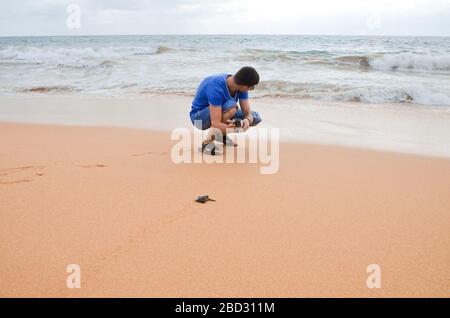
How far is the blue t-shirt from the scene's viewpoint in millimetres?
3865

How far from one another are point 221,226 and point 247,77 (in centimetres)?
175

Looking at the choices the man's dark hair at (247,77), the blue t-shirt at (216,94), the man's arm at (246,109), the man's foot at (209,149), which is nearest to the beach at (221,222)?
the man's foot at (209,149)

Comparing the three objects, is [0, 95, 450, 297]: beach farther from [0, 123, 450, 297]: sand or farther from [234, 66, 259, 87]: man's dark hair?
[234, 66, 259, 87]: man's dark hair

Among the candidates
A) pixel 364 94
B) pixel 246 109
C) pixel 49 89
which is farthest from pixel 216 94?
pixel 49 89

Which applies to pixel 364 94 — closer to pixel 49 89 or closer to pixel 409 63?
pixel 49 89

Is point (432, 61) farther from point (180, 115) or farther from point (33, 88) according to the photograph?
point (33, 88)

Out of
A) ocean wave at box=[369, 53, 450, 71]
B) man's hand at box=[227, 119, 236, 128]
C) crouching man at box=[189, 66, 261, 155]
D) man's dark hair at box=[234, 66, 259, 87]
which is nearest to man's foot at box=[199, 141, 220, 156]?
crouching man at box=[189, 66, 261, 155]

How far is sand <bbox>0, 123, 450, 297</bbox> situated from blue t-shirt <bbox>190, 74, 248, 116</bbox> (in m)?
0.67

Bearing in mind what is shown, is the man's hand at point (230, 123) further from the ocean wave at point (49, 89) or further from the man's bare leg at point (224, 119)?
the ocean wave at point (49, 89)

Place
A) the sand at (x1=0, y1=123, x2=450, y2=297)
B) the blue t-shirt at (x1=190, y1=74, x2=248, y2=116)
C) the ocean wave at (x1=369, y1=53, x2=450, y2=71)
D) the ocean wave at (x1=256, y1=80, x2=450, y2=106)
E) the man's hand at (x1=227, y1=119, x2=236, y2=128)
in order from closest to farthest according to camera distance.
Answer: the sand at (x1=0, y1=123, x2=450, y2=297) → the blue t-shirt at (x1=190, y1=74, x2=248, y2=116) → the man's hand at (x1=227, y1=119, x2=236, y2=128) → the ocean wave at (x1=256, y1=80, x2=450, y2=106) → the ocean wave at (x1=369, y1=53, x2=450, y2=71)

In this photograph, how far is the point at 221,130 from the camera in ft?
14.1

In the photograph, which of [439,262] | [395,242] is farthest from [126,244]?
[439,262]
